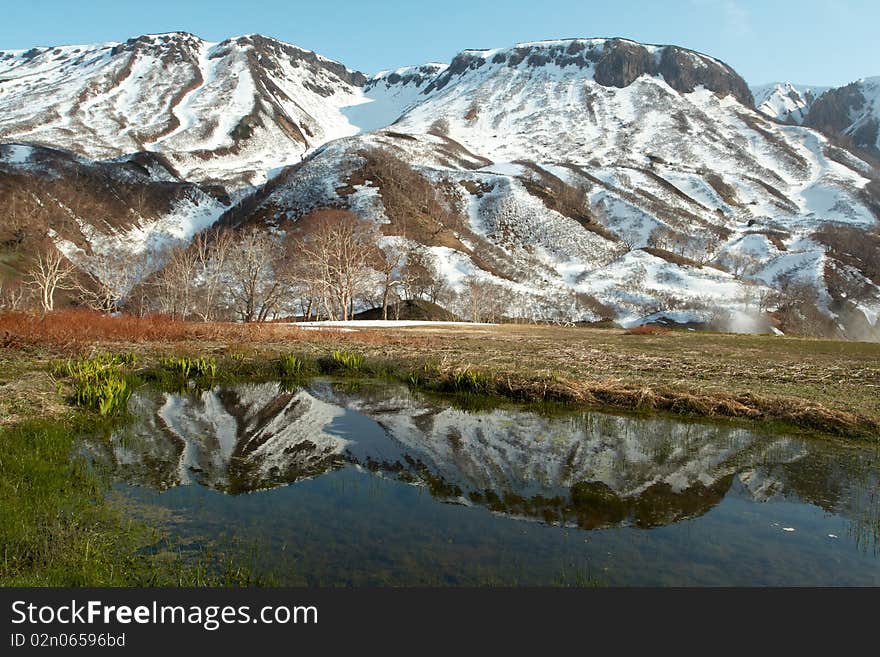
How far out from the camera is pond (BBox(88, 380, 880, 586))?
7.51 metres

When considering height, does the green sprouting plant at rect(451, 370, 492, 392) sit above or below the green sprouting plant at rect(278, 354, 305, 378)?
below

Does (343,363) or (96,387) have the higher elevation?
(343,363)

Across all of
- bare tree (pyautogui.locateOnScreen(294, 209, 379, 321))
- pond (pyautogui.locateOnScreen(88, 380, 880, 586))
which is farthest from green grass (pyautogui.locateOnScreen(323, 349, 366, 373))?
bare tree (pyautogui.locateOnScreen(294, 209, 379, 321))

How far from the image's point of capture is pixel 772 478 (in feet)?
38.1

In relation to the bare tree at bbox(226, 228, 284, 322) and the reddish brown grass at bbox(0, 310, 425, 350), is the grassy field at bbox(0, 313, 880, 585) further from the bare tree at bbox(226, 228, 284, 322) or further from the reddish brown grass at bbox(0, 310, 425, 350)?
the bare tree at bbox(226, 228, 284, 322)

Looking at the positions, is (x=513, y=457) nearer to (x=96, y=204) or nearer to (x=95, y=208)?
(x=95, y=208)

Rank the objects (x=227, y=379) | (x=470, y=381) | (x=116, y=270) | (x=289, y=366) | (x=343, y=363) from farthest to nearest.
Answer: (x=116, y=270) → (x=343, y=363) → (x=289, y=366) → (x=227, y=379) → (x=470, y=381)

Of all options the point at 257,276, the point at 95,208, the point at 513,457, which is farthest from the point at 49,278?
the point at 95,208

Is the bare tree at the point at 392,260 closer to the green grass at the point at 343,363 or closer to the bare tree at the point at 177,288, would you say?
A: the bare tree at the point at 177,288

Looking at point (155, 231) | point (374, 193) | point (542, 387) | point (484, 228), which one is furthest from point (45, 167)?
point (542, 387)

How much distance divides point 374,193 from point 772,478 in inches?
5891

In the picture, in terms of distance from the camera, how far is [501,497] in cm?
1022

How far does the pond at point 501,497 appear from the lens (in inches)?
296

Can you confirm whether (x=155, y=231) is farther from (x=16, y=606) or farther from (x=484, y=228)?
(x=16, y=606)
